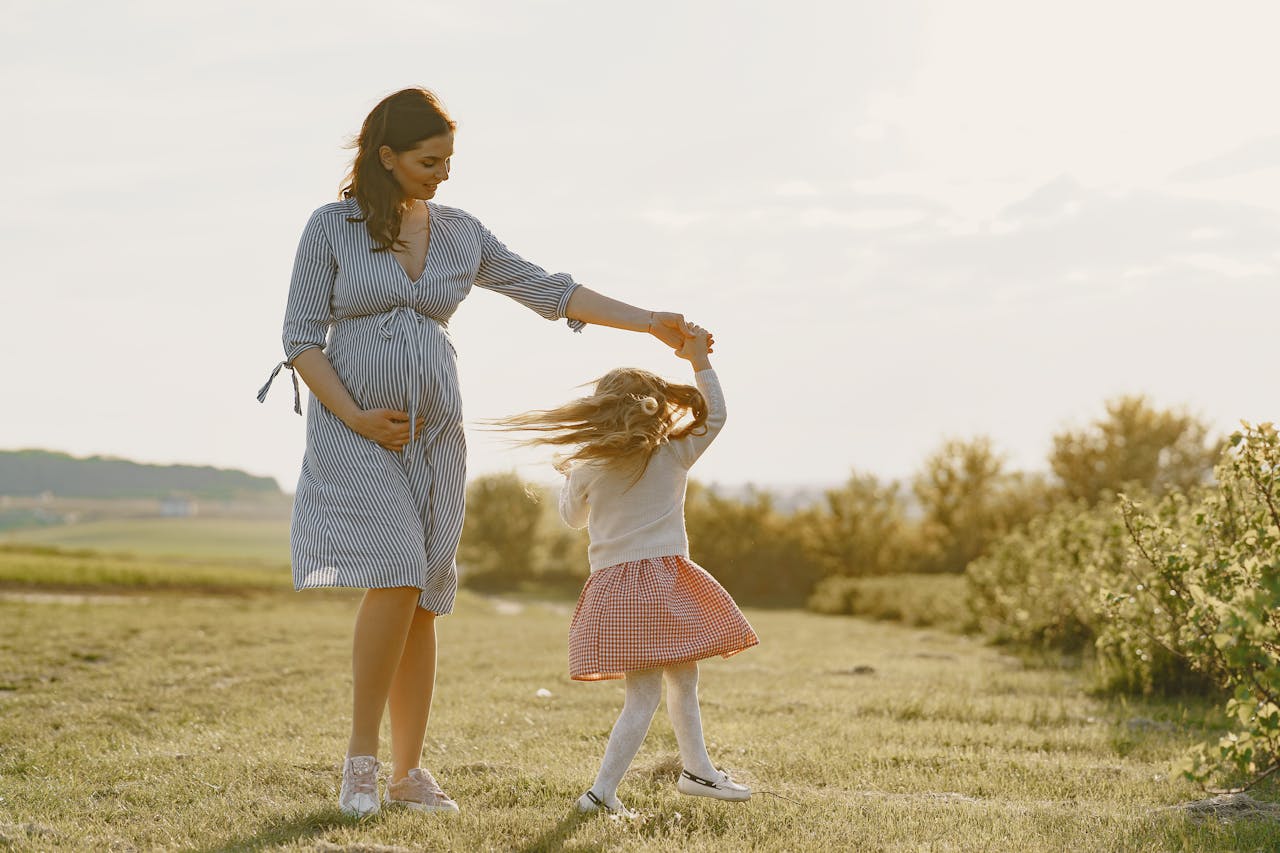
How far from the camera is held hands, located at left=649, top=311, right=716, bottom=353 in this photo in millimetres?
3996

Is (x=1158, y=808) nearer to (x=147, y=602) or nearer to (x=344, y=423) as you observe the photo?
(x=344, y=423)

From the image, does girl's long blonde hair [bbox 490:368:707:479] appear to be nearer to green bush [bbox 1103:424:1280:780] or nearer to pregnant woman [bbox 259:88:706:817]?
pregnant woman [bbox 259:88:706:817]

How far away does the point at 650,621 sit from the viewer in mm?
3822

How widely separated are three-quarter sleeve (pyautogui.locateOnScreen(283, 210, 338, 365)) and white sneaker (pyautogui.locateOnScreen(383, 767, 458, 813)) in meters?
1.42

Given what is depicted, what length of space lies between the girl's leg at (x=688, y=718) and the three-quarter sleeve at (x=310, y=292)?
1.63 m

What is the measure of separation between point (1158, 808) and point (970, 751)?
112 centimetres

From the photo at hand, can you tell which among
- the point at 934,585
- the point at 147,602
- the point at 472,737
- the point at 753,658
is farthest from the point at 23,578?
the point at 472,737

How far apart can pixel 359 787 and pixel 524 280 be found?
181 centimetres

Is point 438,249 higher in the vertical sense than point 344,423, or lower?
higher

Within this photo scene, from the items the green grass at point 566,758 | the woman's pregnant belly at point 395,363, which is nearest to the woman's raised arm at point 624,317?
the woman's pregnant belly at point 395,363

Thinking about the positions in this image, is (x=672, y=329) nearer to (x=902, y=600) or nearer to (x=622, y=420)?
(x=622, y=420)

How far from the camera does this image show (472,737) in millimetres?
5320

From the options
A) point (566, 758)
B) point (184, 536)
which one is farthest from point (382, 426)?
point (184, 536)

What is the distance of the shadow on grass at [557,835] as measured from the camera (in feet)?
10.6
